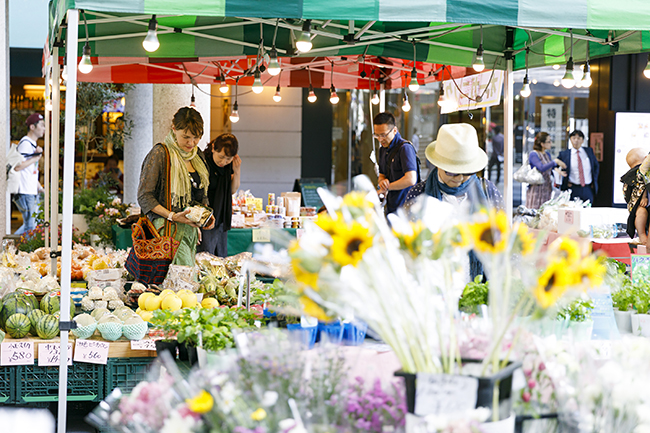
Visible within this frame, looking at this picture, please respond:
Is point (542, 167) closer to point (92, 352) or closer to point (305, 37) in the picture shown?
point (305, 37)

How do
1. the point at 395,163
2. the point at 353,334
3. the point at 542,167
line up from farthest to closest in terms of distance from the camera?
the point at 542,167
the point at 395,163
the point at 353,334

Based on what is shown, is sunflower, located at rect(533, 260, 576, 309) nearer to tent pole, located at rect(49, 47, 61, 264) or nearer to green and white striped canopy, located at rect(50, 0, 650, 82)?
green and white striped canopy, located at rect(50, 0, 650, 82)

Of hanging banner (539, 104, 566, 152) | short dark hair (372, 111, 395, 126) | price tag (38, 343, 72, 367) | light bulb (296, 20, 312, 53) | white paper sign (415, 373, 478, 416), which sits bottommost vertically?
price tag (38, 343, 72, 367)

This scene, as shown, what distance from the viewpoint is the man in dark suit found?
9.99 m

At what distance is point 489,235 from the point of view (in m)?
1.18

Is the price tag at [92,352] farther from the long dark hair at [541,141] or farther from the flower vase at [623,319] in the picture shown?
the long dark hair at [541,141]

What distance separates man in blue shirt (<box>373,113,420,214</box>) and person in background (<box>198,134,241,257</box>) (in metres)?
1.20

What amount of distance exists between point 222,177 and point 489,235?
3.33 metres

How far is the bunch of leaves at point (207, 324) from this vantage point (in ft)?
7.02

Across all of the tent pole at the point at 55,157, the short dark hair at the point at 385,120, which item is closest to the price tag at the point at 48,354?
the tent pole at the point at 55,157

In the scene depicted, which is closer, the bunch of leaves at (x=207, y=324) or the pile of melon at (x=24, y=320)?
the bunch of leaves at (x=207, y=324)

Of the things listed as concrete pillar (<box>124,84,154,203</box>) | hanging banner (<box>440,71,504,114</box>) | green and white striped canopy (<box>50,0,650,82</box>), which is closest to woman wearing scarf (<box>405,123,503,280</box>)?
green and white striped canopy (<box>50,0,650,82</box>)

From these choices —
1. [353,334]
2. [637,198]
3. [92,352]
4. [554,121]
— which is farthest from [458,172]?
[554,121]

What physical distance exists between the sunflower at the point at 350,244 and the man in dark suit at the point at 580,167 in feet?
31.2
